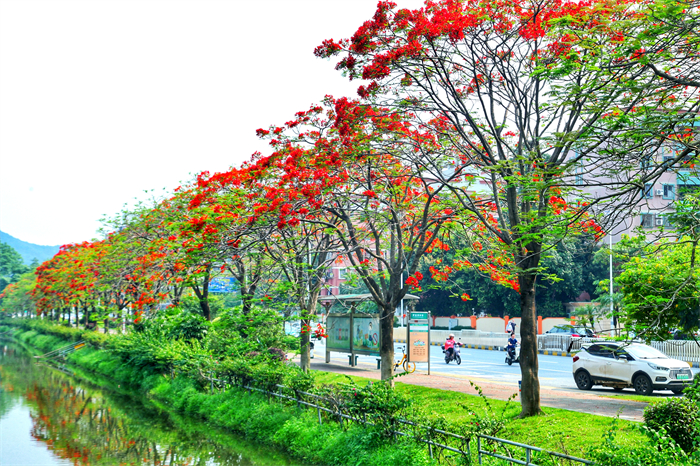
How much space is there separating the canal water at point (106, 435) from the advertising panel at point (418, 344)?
7719mm

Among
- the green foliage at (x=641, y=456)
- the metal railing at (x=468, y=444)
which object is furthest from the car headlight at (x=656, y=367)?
the green foliage at (x=641, y=456)

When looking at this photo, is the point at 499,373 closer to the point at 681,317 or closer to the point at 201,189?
the point at 681,317

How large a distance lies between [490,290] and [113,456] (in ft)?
128

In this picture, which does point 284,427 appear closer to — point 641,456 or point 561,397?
point 561,397

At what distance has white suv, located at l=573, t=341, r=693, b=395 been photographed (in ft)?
52.0

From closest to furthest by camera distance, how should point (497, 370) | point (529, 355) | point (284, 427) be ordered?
point (529, 355) < point (284, 427) < point (497, 370)

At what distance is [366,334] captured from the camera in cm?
2167

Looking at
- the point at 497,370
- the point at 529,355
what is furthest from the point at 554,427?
the point at 497,370

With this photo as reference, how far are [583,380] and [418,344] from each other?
5.17 metres

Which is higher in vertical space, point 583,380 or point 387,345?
point 387,345

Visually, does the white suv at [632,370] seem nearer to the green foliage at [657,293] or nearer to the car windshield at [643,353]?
the car windshield at [643,353]

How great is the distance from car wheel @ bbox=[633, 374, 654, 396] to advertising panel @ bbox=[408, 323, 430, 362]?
20.7 feet

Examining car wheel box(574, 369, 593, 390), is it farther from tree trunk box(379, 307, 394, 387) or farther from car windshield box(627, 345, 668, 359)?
tree trunk box(379, 307, 394, 387)

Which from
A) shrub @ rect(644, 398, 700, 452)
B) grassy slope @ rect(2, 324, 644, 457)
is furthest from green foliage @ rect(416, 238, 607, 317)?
shrub @ rect(644, 398, 700, 452)
